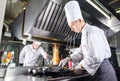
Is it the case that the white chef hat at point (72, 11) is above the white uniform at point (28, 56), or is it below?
above

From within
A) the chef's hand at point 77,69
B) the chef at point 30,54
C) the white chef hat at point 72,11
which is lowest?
the chef's hand at point 77,69

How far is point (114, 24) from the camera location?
343 cm

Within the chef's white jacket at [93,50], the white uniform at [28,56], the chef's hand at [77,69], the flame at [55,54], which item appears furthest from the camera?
the flame at [55,54]

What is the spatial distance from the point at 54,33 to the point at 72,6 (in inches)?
22.1

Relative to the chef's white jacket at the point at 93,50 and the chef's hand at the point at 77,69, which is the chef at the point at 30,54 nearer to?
the chef's hand at the point at 77,69

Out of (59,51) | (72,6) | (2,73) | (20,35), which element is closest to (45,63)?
(59,51)

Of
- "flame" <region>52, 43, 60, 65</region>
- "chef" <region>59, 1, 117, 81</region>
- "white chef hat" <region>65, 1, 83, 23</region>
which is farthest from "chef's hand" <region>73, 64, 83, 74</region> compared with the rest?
"flame" <region>52, 43, 60, 65</region>

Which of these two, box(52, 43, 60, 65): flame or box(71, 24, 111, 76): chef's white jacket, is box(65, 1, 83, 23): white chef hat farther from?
box(52, 43, 60, 65): flame

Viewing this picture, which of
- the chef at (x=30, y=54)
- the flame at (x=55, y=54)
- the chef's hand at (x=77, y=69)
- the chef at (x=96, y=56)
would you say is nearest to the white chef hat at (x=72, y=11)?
the chef at (x=96, y=56)

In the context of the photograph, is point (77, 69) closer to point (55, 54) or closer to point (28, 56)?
point (28, 56)

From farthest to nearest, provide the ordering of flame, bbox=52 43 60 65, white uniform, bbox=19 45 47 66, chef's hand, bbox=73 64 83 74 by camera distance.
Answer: flame, bbox=52 43 60 65 < white uniform, bbox=19 45 47 66 < chef's hand, bbox=73 64 83 74

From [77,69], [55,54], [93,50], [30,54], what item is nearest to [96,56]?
[93,50]

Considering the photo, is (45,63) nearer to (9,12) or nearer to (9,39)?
(9,39)

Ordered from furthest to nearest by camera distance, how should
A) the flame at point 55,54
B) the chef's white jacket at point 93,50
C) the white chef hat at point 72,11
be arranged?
the flame at point 55,54 < the white chef hat at point 72,11 < the chef's white jacket at point 93,50
